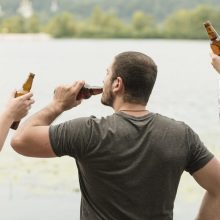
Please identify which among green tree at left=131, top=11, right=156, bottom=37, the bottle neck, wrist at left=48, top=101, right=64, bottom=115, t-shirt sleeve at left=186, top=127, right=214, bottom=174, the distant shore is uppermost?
the bottle neck

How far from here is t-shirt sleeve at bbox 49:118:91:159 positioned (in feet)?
4.99

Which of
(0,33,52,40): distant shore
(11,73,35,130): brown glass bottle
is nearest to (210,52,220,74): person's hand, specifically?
(11,73,35,130): brown glass bottle

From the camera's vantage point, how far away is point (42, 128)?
156cm

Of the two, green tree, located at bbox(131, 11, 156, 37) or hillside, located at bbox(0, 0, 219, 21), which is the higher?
hillside, located at bbox(0, 0, 219, 21)

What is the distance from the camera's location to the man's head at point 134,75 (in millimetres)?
1558

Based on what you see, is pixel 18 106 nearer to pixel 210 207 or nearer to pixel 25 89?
pixel 25 89

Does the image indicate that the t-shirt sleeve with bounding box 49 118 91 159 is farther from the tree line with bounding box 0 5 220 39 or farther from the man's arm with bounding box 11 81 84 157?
the tree line with bounding box 0 5 220 39

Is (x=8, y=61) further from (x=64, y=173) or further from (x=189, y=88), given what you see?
(x=64, y=173)

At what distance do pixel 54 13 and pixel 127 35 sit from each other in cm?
158

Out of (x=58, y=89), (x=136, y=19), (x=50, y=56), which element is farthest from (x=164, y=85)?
(x=58, y=89)

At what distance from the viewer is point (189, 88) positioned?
37.2 ft

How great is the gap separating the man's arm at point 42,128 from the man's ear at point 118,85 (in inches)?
5.0

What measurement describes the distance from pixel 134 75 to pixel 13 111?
29cm

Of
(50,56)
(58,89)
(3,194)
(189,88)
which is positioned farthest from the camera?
(50,56)
